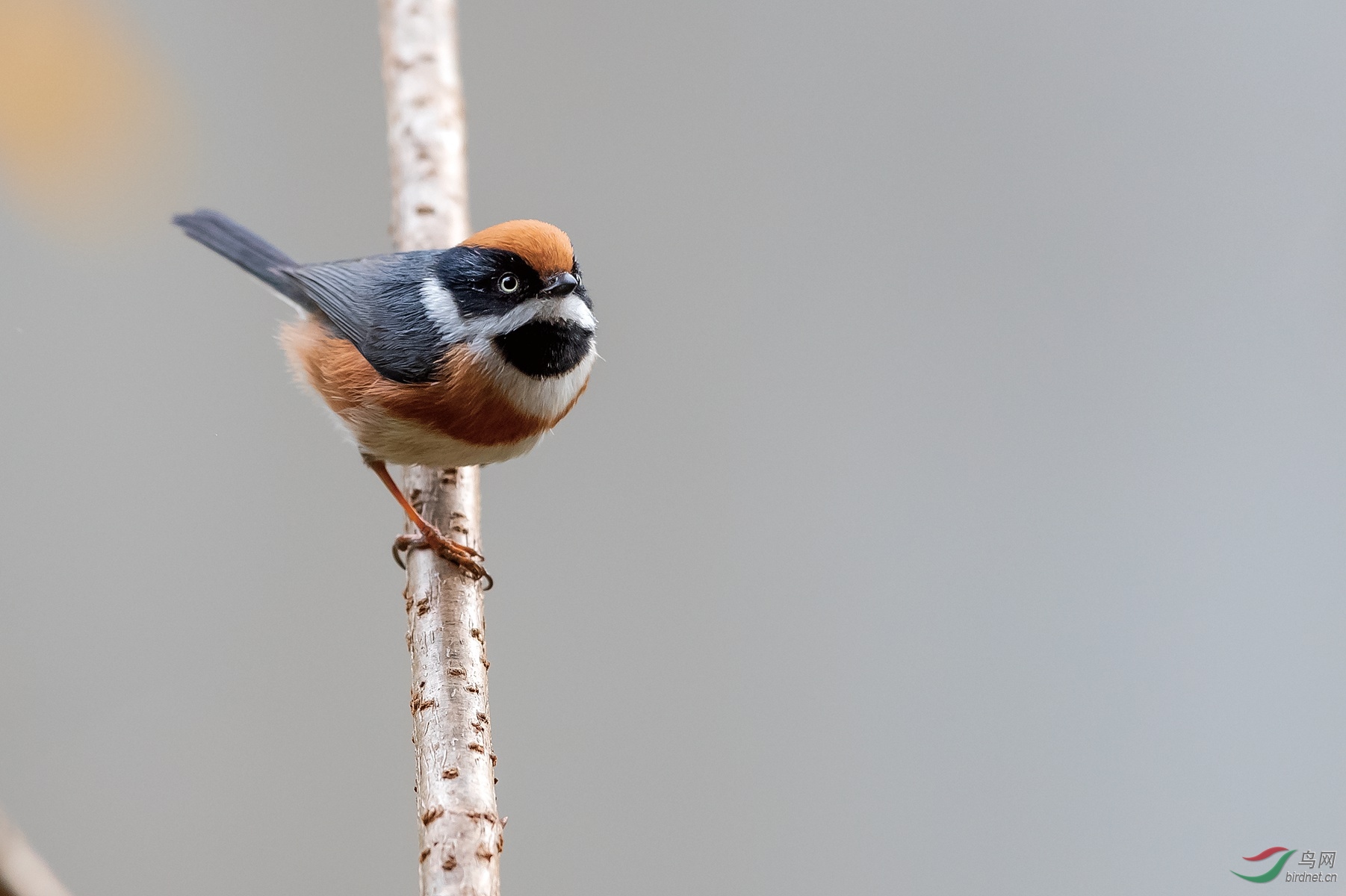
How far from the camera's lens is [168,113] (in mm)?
3215

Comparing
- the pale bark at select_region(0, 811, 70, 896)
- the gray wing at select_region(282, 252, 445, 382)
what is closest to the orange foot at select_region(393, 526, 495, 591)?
the gray wing at select_region(282, 252, 445, 382)

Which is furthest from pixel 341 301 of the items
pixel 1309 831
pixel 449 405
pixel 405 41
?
pixel 1309 831

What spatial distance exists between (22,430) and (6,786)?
1051 millimetres

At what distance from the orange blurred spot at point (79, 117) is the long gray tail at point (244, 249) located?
750mm

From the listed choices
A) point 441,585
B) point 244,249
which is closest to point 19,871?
point 441,585

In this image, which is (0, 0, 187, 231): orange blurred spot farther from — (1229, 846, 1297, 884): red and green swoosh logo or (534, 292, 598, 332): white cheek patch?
(1229, 846, 1297, 884): red and green swoosh logo

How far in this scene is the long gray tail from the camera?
8.02 feet

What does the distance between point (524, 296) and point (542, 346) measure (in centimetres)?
11

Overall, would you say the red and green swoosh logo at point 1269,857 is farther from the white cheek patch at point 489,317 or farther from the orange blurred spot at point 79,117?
the orange blurred spot at point 79,117

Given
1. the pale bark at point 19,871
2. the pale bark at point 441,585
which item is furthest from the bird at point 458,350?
the pale bark at point 19,871

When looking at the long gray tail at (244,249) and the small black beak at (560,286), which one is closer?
the small black beak at (560,286)

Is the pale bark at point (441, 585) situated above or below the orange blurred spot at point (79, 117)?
below

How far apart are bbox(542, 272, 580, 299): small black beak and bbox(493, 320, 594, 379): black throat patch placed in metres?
0.07

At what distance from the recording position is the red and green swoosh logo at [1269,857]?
2.60 meters
